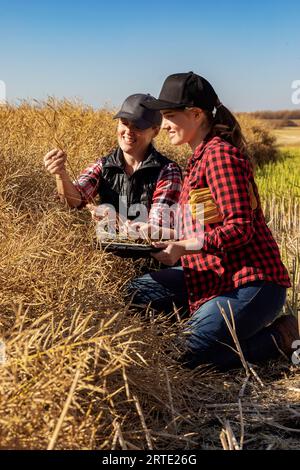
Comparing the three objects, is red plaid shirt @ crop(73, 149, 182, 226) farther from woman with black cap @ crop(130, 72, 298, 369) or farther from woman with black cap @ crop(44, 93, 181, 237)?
woman with black cap @ crop(130, 72, 298, 369)

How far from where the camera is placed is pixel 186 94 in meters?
2.53

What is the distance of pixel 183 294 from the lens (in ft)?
9.39

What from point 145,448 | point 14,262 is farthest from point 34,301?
point 145,448

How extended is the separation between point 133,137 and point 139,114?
11 cm

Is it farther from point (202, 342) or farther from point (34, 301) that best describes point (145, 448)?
point (202, 342)

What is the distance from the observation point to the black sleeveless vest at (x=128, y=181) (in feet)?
10.2

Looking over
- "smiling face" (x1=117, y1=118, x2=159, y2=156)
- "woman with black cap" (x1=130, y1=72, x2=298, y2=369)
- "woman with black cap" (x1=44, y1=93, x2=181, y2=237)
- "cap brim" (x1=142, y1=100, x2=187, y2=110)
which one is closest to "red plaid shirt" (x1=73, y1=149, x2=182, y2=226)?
"woman with black cap" (x1=44, y1=93, x2=181, y2=237)

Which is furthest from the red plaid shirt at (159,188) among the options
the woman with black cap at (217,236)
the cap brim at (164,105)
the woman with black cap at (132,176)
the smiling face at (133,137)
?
the cap brim at (164,105)

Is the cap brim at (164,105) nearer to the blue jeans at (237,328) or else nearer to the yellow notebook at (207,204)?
the yellow notebook at (207,204)

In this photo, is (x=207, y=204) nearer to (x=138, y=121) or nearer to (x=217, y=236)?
(x=217, y=236)

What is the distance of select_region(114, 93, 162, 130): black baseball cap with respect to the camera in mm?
3002

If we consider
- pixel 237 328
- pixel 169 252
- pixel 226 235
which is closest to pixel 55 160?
pixel 169 252

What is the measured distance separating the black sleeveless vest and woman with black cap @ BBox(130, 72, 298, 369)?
47 centimetres

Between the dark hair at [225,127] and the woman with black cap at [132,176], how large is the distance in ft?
1.53
